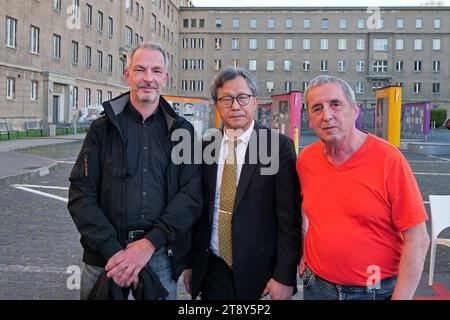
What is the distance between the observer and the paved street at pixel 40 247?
14.4ft

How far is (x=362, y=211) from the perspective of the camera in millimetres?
2232

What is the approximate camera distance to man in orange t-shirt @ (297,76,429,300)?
216 centimetres

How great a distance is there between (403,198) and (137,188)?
4.39 ft

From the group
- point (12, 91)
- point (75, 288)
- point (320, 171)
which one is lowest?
point (75, 288)

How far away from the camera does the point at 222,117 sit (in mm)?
2672

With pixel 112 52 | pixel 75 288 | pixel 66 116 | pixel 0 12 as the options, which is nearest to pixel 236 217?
pixel 75 288

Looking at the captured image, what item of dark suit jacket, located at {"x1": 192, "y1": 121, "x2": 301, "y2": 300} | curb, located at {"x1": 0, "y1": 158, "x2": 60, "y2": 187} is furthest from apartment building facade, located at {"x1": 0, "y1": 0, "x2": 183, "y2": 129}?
dark suit jacket, located at {"x1": 192, "y1": 121, "x2": 301, "y2": 300}

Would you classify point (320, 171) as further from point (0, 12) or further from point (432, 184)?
point (0, 12)

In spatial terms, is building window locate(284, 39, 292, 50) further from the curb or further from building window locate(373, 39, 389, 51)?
the curb

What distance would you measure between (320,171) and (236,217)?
52 cm

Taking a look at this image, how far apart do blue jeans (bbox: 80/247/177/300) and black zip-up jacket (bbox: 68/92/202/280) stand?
3cm

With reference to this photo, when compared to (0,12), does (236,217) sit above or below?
below

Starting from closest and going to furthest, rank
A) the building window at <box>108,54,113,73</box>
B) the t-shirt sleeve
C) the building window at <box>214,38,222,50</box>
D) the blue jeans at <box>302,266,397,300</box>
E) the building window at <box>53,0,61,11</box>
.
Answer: the t-shirt sleeve
the blue jeans at <box>302,266,397,300</box>
the building window at <box>53,0,61,11</box>
the building window at <box>108,54,113,73</box>
the building window at <box>214,38,222,50</box>

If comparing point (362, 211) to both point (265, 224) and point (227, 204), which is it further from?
point (227, 204)
